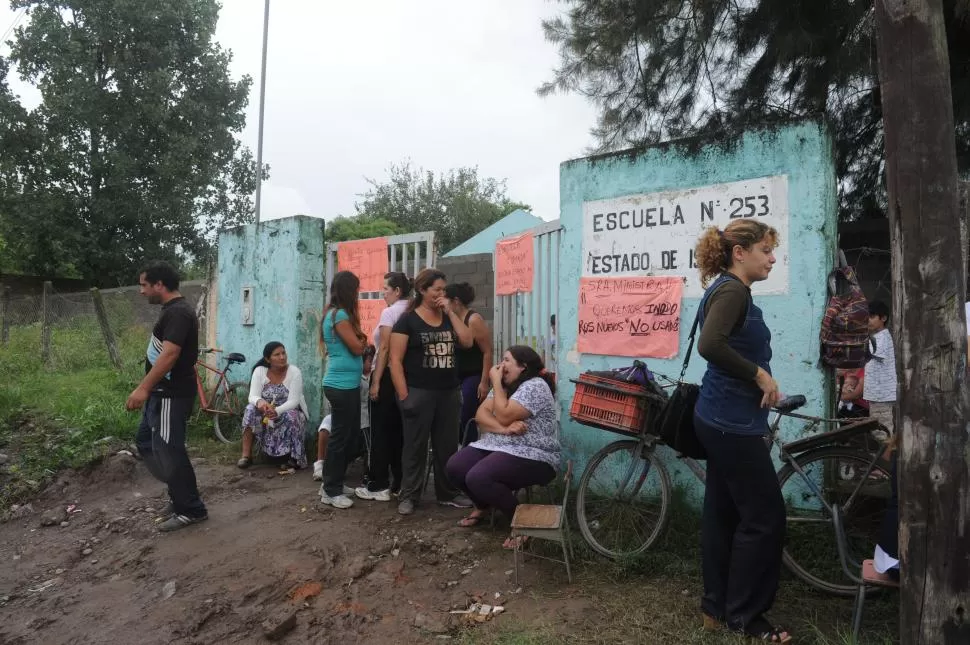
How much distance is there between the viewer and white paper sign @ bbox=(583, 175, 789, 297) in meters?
4.29

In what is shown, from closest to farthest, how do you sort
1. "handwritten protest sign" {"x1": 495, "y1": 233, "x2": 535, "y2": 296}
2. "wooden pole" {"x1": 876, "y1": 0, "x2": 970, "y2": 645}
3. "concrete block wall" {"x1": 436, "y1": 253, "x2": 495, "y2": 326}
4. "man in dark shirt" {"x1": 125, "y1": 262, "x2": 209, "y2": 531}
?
"wooden pole" {"x1": 876, "y1": 0, "x2": 970, "y2": 645}
"man in dark shirt" {"x1": 125, "y1": 262, "x2": 209, "y2": 531}
"handwritten protest sign" {"x1": 495, "y1": 233, "x2": 535, "y2": 296}
"concrete block wall" {"x1": 436, "y1": 253, "x2": 495, "y2": 326}

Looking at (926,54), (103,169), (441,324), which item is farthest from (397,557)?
(103,169)

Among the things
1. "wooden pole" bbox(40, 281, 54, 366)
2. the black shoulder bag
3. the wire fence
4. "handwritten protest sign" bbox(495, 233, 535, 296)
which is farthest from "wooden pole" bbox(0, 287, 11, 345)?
the black shoulder bag

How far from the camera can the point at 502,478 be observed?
14.1 feet

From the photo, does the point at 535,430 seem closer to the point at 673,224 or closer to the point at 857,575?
the point at 673,224

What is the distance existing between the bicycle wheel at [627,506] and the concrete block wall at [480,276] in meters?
4.18

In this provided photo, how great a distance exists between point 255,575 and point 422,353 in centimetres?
175

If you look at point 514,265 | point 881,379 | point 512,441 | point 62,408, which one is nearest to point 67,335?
point 62,408

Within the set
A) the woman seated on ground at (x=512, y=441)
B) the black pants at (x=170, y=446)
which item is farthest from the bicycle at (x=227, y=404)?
the woman seated on ground at (x=512, y=441)

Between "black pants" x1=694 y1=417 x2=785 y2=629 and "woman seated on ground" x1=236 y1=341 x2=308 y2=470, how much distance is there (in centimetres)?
421

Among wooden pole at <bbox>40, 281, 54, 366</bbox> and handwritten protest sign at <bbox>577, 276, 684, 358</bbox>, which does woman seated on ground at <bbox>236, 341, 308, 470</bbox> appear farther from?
wooden pole at <bbox>40, 281, 54, 366</bbox>

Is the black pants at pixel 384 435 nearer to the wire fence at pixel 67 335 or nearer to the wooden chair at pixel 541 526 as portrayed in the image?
the wooden chair at pixel 541 526

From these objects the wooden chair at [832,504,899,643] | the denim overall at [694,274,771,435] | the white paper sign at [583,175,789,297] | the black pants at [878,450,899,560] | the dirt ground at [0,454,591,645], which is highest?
the white paper sign at [583,175,789,297]

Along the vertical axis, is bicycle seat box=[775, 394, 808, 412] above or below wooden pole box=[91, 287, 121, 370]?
below
